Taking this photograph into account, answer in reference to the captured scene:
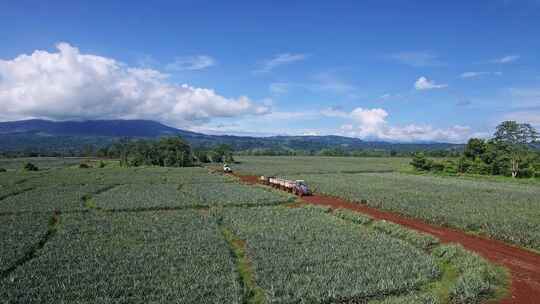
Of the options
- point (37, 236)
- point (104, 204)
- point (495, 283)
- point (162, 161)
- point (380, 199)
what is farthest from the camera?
point (162, 161)

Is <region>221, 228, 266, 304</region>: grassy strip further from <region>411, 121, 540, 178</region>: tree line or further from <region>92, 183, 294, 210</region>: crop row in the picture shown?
<region>411, 121, 540, 178</region>: tree line

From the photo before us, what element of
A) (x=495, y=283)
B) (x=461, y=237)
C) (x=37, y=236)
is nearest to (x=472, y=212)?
(x=461, y=237)

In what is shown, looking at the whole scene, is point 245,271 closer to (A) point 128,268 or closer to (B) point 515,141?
(A) point 128,268

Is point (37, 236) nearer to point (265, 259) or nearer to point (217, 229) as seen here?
point (217, 229)

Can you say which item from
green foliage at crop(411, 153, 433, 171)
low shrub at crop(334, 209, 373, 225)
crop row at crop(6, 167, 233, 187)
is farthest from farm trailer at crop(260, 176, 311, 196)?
green foliage at crop(411, 153, 433, 171)

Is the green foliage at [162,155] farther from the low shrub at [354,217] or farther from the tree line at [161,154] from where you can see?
the low shrub at [354,217]

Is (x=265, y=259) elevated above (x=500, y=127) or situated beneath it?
situated beneath

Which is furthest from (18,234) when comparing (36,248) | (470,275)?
(470,275)

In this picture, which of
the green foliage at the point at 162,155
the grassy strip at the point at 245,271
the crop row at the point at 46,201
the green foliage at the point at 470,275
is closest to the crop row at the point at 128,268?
the grassy strip at the point at 245,271

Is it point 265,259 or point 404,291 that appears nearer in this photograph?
point 404,291
